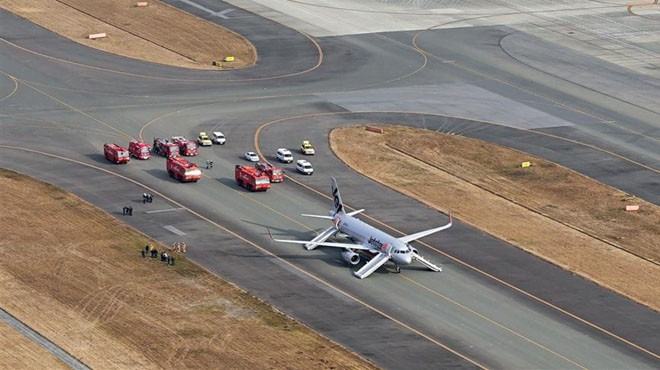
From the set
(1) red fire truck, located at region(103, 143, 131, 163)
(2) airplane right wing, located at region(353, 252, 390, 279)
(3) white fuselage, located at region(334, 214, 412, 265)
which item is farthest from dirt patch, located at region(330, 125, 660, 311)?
(1) red fire truck, located at region(103, 143, 131, 163)

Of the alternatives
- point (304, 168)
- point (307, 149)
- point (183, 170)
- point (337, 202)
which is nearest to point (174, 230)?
point (183, 170)

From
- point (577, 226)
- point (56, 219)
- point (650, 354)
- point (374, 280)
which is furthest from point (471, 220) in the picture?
point (56, 219)

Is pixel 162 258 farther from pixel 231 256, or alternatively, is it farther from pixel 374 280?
pixel 374 280

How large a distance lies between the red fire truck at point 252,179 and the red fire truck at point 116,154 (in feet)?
54.8

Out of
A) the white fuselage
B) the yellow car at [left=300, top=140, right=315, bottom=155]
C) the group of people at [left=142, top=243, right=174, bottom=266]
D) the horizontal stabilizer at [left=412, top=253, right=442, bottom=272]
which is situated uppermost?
the white fuselage

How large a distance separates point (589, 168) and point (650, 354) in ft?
204

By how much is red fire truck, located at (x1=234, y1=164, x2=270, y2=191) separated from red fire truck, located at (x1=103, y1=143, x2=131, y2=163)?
16712 millimetres

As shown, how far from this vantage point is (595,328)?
146m

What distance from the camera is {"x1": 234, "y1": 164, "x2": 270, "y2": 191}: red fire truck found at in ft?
586

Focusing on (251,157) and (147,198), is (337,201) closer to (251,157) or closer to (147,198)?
(147,198)

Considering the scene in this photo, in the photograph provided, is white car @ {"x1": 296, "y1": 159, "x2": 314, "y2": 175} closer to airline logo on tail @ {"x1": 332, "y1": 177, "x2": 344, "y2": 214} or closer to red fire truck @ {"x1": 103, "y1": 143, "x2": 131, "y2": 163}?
airline logo on tail @ {"x1": 332, "y1": 177, "x2": 344, "y2": 214}

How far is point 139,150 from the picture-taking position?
19012 cm

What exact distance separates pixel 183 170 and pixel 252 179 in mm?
Answer: 9429

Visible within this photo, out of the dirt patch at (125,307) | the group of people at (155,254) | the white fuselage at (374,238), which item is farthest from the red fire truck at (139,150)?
the white fuselage at (374,238)
